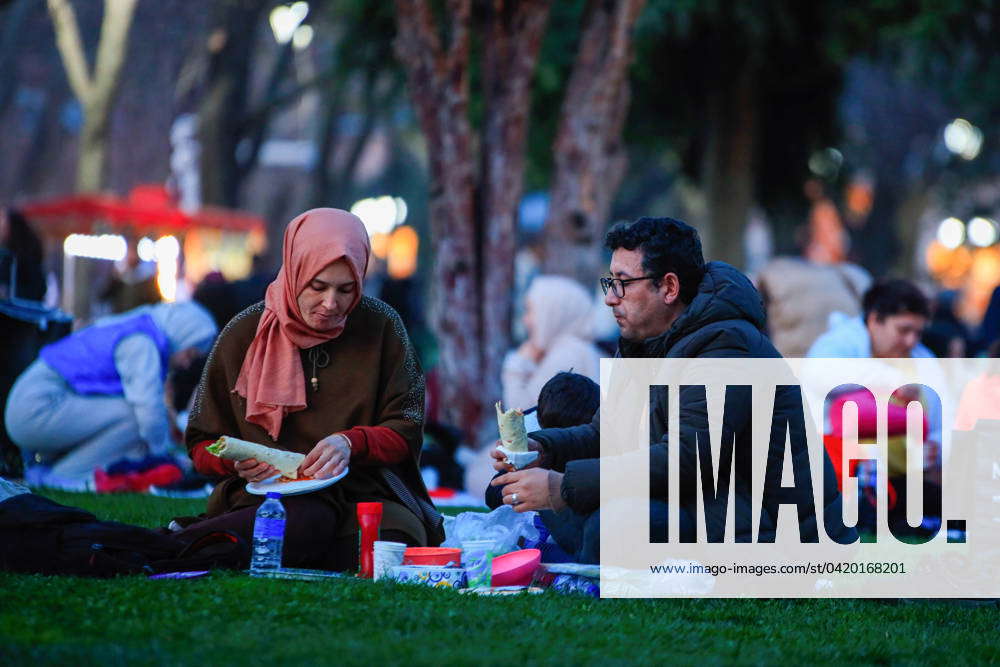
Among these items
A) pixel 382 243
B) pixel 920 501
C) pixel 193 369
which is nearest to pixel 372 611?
pixel 920 501

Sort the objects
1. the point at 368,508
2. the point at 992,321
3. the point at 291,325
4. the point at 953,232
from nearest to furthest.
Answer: the point at 368,508, the point at 291,325, the point at 992,321, the point at 953,232

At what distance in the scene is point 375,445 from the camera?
5.71m

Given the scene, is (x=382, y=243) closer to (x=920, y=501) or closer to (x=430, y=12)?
(x=430, y=12)

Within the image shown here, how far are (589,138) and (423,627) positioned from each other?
24.9 ft

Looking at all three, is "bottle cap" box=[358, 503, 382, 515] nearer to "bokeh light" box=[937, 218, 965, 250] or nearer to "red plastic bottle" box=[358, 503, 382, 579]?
"red plastic bottle" box=[358, 503, 382, 579]

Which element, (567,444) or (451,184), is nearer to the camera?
(567,444)

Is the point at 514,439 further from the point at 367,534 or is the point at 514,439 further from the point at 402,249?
the point at 402,249

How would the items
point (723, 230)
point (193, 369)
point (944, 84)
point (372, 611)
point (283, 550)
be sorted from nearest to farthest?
1. point (372, 611)
2. point (283, 550)
3. point (193, 369)
4. point (723, 230)
5. point (944, 84)

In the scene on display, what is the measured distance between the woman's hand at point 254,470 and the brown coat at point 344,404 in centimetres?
20

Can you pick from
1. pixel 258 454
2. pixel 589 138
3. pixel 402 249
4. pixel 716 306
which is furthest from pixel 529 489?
pixel 402 249

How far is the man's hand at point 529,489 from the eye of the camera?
525 cm

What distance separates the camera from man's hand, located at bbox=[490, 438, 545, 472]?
5.48 meters

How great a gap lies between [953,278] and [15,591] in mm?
37362

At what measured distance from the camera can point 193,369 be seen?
10.2 m
